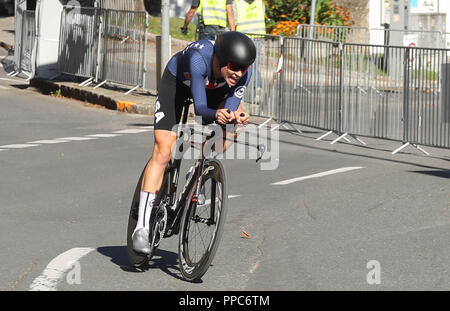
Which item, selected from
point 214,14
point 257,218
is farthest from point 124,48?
point 257,218

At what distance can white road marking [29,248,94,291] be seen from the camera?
6.50m

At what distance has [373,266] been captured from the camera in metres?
7.10

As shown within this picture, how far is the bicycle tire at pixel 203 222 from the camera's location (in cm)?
626

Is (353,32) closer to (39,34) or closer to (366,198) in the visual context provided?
(39,34)

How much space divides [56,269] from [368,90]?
932 cm

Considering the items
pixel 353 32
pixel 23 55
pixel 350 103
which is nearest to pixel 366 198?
pixel 350 103

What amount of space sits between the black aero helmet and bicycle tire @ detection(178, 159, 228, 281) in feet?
2.12

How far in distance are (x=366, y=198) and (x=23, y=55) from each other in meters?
14.7

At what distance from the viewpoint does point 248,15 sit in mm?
17844

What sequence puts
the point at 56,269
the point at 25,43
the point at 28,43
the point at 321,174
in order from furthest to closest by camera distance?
the point at 25,43, the point at 28,43, the point at 321,174, the point at 56,269

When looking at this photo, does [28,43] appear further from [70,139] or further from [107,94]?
[70,139]

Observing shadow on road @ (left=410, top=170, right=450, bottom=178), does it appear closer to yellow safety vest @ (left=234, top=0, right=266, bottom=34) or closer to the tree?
yellow safety vest @ (left=234, top=0, right=266, bottom=34)

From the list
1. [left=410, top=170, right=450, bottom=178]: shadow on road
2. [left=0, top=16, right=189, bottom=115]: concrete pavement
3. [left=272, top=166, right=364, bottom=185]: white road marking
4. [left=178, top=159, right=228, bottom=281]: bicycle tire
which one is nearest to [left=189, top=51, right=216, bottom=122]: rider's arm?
[left=178, top=159, right=228, bottom=281]: bicycle tire
